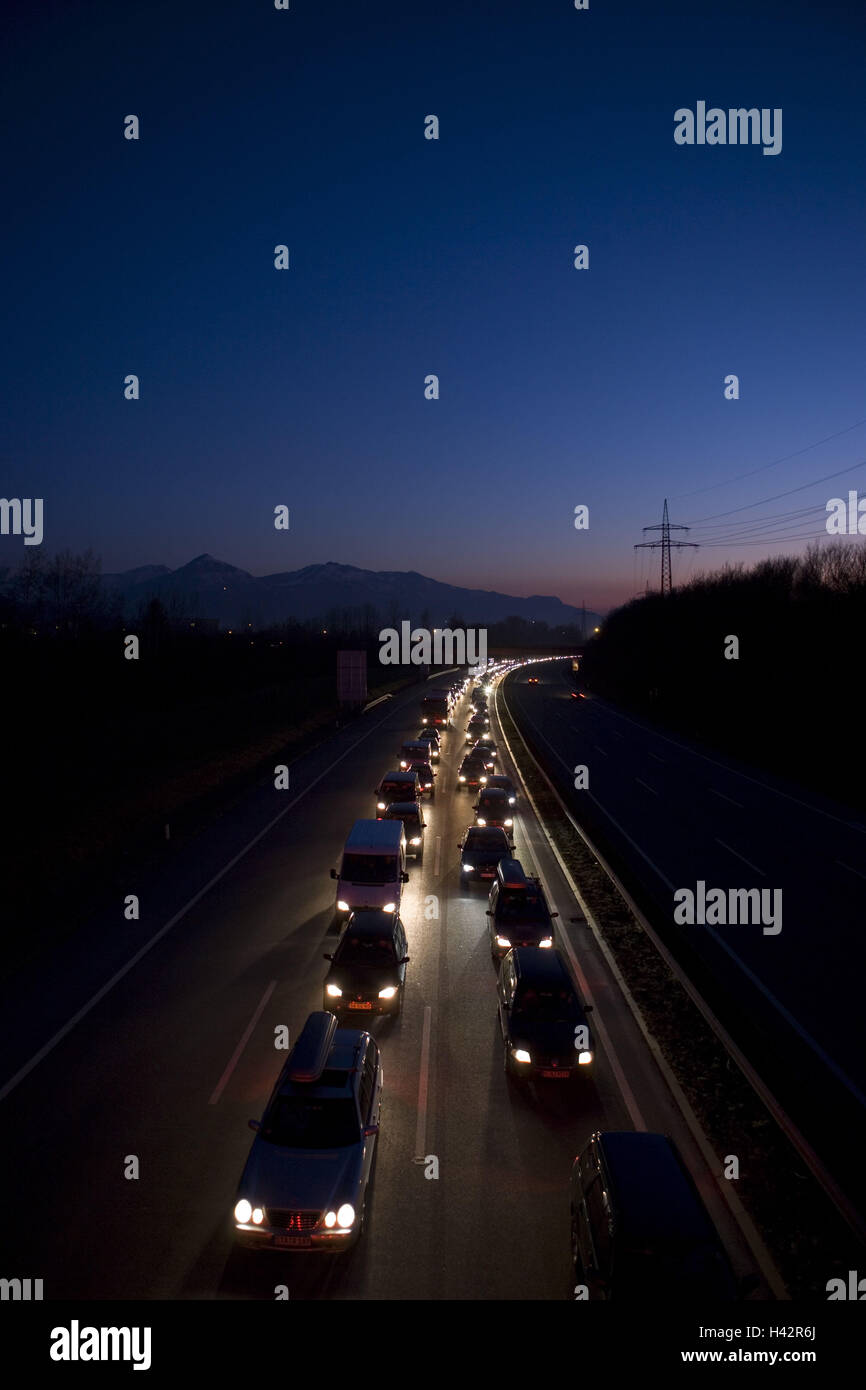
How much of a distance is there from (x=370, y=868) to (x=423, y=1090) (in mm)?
7851

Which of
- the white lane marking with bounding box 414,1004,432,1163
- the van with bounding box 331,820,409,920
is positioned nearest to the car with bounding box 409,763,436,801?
the van with bounding box 331,820,409,920

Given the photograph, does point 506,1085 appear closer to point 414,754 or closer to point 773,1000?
point 773,1000

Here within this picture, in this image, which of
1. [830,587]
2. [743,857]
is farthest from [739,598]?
[743,857]

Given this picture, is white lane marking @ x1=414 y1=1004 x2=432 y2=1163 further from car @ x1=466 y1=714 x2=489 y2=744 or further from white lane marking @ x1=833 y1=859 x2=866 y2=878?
car @ x1=466 y1=714 x2=489 y2=744

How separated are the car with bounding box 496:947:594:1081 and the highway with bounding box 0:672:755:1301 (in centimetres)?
37

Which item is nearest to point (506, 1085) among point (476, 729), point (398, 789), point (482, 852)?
point (482, 852)

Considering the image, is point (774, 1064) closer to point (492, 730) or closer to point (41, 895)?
point (41, 895)

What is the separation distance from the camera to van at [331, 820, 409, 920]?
63.2 feet

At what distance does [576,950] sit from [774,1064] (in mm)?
5638

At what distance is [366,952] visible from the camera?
591 inches

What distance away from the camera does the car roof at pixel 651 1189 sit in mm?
7691

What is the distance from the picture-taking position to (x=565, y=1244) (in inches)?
356

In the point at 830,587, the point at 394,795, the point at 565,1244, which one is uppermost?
the point at 830,587

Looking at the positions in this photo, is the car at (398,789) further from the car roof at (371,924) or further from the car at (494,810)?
the car roof at (371,924)
